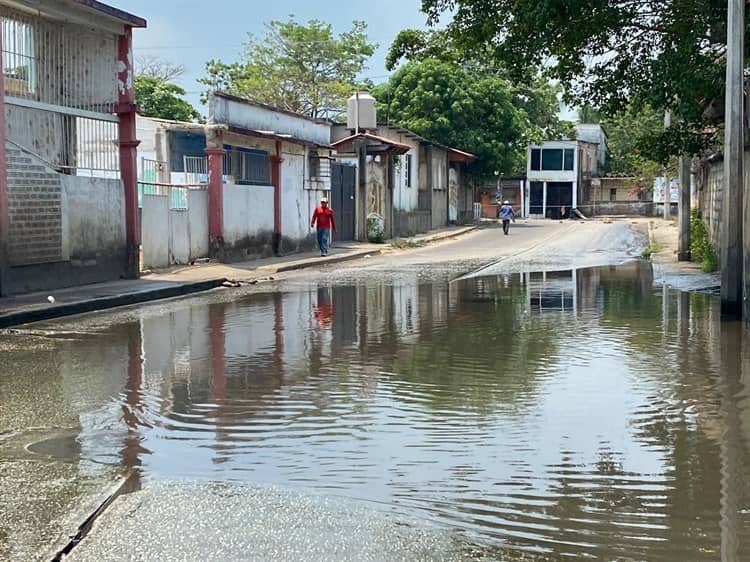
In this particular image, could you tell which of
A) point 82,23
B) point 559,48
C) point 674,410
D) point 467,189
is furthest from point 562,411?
point 467,189

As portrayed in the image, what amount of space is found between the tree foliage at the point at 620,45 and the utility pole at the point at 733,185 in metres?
2.18

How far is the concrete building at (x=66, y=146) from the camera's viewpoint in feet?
52.2

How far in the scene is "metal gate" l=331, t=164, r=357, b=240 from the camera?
3309 centimetres

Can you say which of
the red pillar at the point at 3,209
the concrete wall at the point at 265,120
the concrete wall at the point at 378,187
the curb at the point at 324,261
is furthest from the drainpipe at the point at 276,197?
the red pillar at the point at 3,209

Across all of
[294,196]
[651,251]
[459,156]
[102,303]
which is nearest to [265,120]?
[294,196]

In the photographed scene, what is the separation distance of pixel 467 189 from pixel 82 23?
39.1m

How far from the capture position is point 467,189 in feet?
181

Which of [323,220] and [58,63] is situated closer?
[58,63]

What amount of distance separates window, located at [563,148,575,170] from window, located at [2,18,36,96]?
51051mm

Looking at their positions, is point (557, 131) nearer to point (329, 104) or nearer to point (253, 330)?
point (329, 104)

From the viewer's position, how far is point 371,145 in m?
34.3

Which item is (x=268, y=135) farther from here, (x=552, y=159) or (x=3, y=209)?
(x=552, y=159)

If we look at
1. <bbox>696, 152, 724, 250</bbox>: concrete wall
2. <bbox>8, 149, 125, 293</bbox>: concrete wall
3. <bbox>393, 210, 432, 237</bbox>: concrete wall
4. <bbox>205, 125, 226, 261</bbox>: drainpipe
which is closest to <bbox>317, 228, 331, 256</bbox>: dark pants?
<bbox>205, 125, 226, 261</bbox>: drainpipe

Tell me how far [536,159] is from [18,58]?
5183 centimetres
